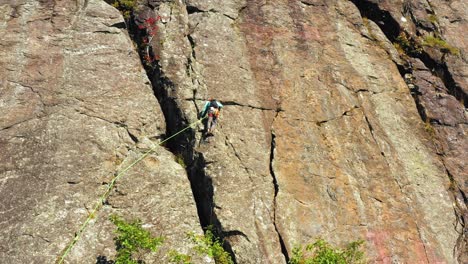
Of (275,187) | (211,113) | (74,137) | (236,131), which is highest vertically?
(211,113)

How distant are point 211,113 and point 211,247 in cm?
334

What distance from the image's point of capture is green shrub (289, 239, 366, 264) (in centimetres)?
1121

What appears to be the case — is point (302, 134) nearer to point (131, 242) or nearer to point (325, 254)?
point (325, 254)

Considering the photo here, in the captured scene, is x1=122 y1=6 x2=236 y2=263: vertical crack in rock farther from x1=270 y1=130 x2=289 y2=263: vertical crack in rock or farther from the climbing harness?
x1=270 y1=130 x2=289 y2=263: vertical crack in rock

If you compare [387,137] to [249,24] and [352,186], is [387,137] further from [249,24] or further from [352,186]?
[249,24]

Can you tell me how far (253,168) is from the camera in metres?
12.9

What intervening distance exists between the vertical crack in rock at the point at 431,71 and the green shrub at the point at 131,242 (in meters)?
7.28

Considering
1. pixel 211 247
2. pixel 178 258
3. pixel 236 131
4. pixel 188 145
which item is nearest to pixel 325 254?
pixel 211 247

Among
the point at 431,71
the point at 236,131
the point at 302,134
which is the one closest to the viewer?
the point at 236,131

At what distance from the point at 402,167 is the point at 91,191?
780cm

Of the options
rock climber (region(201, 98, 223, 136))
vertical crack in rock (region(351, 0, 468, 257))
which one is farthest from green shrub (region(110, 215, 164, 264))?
vertical crack in rock (region(351, 0, 468, 257))

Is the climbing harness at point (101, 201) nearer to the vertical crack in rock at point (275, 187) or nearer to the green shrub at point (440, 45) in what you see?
the vertical crack in rock at point (275, 187)

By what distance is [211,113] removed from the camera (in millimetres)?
13156

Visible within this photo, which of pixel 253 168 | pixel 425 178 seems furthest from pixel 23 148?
pixel 425 178
